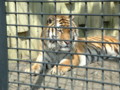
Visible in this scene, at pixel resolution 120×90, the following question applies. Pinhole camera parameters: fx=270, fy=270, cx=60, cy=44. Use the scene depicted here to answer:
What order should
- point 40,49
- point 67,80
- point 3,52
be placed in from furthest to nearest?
point 40,49, point 67,80, point 3,52

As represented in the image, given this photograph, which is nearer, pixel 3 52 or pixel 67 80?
pixel 3 52

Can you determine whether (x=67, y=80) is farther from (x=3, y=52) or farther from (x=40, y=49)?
(x=3, y=52)

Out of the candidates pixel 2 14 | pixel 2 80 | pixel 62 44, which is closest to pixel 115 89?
pixel 62 44

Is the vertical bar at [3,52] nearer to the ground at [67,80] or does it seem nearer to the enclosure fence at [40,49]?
the enclosure fence at [40,49]

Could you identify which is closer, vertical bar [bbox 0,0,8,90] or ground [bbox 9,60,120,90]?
vertical bar [bbox 0,0,8,90]

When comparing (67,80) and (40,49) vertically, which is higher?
(40,49)

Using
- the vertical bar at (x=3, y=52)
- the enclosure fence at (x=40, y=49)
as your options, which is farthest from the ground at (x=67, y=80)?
the vertical bar at (x=3, y=52)

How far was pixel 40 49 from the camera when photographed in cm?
379

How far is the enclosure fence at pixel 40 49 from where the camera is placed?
1.73 m

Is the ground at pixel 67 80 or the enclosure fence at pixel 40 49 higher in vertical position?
the enclosure fence at pixel 40 49

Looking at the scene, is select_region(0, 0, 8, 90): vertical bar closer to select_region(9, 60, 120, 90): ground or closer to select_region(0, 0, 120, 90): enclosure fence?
select_region(0, 0, 120, 90): enclosure fence

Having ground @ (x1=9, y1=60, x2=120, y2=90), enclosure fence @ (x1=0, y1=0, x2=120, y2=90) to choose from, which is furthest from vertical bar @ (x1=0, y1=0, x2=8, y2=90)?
ground @ (x1=9, y1=60, x2=120, y2=90)

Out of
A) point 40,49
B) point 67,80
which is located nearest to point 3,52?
point 67,80

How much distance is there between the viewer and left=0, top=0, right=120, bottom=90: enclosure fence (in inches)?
67.9
